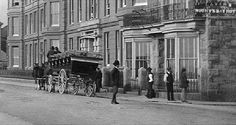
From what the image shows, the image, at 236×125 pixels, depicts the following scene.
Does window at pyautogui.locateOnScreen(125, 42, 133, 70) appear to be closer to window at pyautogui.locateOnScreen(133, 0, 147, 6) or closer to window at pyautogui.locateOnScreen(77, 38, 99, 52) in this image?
window at pyautogui.locateOnScreen(133, 0, 147, 6)

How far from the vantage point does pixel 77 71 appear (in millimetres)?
26000

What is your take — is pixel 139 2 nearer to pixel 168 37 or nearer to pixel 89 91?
A: pixel 168 37

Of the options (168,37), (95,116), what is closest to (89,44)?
(168,37)

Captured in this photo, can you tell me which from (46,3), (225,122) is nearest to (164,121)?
(225,122)

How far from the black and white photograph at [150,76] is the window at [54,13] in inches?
499

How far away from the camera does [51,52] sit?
30016mm

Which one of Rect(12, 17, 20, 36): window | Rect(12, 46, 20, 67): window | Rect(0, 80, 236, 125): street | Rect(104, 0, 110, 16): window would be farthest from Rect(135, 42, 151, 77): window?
Rect(12, 17, 20, 36): window

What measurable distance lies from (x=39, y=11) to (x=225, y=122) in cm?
4134

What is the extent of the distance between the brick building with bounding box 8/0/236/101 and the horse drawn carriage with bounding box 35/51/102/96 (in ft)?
12.9

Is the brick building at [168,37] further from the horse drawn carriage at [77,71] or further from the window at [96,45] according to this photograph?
the horse drawn carriage at [77,71]

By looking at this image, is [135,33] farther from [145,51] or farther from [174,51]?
[174,51]

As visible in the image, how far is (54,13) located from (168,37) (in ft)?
79.3

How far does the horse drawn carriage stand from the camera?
2570 centimetres

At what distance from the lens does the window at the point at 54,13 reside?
48000 millimetres
